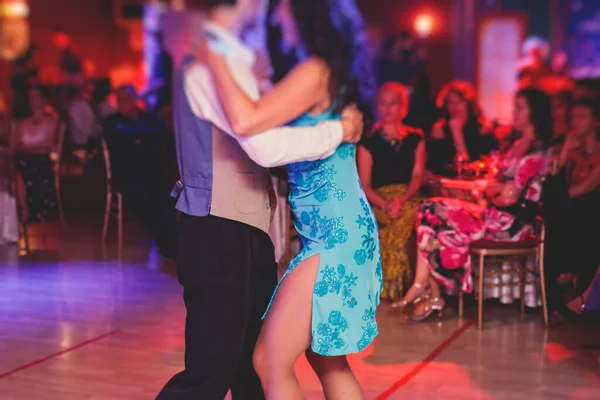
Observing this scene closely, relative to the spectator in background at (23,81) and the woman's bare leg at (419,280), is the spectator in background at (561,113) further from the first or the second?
the spectator in background at (23,81)

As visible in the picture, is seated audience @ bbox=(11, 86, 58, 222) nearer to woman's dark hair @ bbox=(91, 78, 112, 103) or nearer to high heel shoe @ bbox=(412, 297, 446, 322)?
woman's dark hair @ bbox=(91, 78, 112, 103)

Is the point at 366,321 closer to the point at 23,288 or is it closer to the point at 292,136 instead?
Answer: the point at 292,136

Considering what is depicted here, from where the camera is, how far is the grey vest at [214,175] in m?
2.03

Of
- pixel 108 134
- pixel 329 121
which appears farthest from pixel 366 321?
pixel 108 134

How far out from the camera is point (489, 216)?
4.64m

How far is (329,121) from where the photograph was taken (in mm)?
1932

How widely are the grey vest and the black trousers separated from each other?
0.12 feet

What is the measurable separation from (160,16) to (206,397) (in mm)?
1057

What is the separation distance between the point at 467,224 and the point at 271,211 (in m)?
2.56

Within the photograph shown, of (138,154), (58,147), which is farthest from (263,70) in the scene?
(58,147)

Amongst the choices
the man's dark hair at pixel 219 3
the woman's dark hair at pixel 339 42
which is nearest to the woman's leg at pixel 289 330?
the woman's dark hair at pixel 339 42

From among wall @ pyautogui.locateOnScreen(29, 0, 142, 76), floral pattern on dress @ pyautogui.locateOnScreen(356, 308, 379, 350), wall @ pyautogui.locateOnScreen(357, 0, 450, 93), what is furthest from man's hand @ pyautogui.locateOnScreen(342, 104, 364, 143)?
wall @ pyautogui.locateOnScreen(29, 0, 142, 76)

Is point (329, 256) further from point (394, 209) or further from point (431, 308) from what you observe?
point (394, 209)

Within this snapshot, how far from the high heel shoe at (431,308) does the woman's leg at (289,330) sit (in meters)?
2.51
